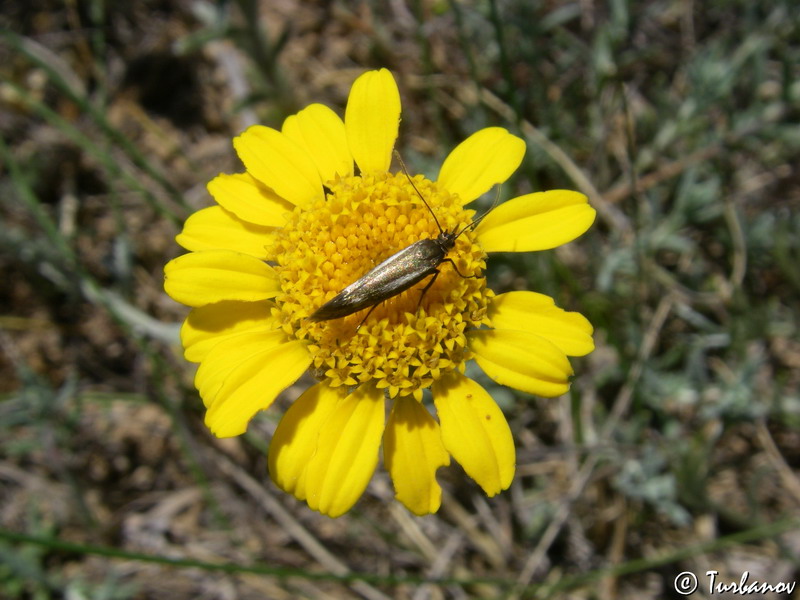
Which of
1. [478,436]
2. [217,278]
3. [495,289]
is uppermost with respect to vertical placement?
[217,278]

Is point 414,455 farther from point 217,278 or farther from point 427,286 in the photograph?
point 217,278

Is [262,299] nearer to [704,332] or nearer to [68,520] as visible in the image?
[68,520]

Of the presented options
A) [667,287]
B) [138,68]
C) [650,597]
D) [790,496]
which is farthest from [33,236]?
[790,496]

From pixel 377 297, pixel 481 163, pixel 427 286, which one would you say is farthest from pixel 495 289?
pixel 377 297

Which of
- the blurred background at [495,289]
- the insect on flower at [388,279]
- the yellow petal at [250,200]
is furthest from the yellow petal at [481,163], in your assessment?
the blurred background at [495,289]

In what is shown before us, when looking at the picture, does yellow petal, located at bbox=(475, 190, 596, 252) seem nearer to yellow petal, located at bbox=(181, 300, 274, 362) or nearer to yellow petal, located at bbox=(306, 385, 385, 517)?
yellow petal, located at bbox=(306, 385, 385, 517)

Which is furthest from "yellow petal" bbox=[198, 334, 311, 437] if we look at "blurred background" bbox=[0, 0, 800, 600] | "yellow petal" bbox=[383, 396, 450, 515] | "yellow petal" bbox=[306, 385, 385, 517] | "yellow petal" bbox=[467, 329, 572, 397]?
"blurred background" bbox=[0, 0, 800, 600]
